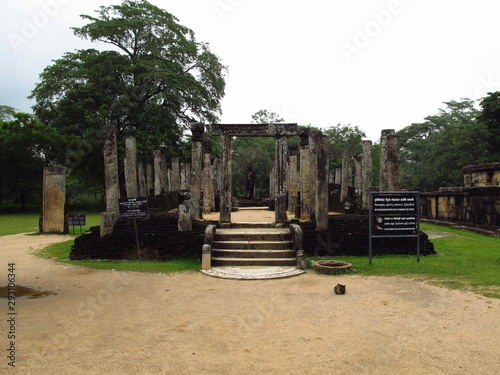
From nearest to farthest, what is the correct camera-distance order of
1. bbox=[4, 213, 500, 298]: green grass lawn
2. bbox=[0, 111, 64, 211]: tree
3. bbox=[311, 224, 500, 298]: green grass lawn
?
bbox=[311, 224, 500, 298]: green grass lawn → bbox=[4, 213, 500, 298]: green grass lawn → bbox=[0, 111, 64, 211]: tree

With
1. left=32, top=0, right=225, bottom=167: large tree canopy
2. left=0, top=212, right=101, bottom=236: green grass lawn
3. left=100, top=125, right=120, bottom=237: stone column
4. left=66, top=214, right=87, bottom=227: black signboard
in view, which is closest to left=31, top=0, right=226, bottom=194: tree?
left=32, top=0, right=225, bottom=167: large tree canopy

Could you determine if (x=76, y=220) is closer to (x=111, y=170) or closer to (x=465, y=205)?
(x=111, y=170)

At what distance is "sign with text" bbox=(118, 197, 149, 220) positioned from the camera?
9.36 metres

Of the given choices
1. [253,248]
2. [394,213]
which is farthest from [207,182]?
[394,213]

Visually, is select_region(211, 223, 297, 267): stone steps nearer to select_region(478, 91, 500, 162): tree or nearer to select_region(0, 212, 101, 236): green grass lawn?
Result: select_region(0, 212, 101, 236): green grass lawn

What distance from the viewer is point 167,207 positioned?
1656cm

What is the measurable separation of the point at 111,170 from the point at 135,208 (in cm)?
174

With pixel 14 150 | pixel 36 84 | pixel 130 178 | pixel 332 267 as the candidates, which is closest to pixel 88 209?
pixel 14 150

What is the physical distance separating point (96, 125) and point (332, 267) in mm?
20433

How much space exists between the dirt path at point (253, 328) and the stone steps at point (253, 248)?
4.60ft

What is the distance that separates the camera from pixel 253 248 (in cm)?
933

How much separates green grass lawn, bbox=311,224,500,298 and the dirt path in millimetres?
529

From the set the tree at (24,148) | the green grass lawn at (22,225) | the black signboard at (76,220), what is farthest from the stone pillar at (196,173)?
the tree at (24,148)

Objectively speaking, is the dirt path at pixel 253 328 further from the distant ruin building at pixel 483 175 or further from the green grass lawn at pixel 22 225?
the distant ruin building at pixel 483 175
